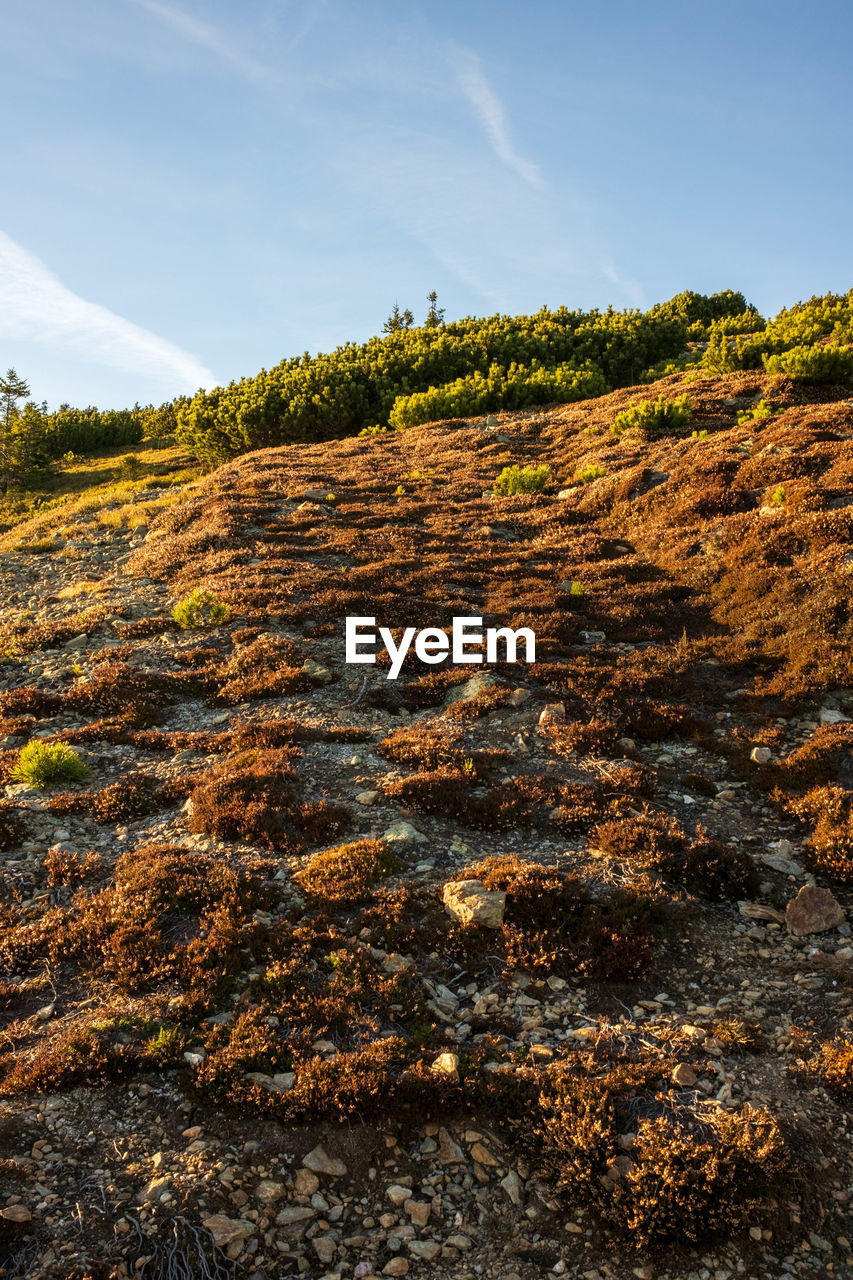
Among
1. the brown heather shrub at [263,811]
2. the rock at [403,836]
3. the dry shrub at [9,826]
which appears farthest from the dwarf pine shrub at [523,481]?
the dry shrub at [9,826]

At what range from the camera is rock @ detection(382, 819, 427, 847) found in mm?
9055

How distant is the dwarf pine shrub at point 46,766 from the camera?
10516 mm

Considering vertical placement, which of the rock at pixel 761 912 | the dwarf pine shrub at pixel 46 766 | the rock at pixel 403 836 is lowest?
the rock at pixel 761 912

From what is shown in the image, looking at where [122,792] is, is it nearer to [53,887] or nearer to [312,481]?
[53,887]

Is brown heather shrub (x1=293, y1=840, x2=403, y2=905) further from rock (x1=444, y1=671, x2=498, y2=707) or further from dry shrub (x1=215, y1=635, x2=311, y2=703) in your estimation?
dry shrub (x1=215, y1=635, x2=311, y2=703)

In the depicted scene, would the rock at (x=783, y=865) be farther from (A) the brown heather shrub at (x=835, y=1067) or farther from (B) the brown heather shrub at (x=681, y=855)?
(A) the brown heather shrub at (x=835, y=1067)

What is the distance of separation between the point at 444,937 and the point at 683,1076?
8.27 ft

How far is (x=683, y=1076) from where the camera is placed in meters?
5.78

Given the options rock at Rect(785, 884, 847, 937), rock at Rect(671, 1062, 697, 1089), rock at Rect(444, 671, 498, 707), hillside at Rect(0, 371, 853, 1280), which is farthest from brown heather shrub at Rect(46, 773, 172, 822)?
rock at Rect(785, 884, 847, 937)

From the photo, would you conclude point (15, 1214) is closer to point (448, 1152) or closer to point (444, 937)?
point (448, 1152)

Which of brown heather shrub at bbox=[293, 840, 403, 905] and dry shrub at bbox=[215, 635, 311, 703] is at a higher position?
dry shrub at bbox=[215, 635, 311, 703]

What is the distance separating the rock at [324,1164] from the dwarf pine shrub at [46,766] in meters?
7.12

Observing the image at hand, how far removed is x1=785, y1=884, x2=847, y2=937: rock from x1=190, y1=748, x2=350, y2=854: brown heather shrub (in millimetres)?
5152

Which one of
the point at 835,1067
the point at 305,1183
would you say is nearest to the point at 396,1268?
the point at 305,1183
